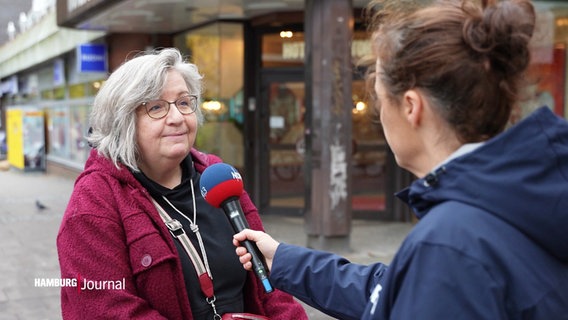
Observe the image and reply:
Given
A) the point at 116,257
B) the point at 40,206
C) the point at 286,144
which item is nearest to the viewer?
the point at 116,257

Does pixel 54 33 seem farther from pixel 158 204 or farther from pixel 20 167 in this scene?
pixel 158 204

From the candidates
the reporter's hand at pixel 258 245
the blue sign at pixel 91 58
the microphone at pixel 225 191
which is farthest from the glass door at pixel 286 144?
the reporter's hand at pixel 258 245

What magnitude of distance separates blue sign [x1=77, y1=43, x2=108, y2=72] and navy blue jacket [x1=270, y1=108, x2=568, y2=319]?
12733mm

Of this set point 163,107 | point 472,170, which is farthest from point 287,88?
point 472,170

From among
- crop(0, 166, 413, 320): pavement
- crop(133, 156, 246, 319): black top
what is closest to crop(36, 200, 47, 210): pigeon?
crop(0, 166, 413, 320): pavement

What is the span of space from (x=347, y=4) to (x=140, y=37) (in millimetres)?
6333

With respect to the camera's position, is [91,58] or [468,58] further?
[91,58]

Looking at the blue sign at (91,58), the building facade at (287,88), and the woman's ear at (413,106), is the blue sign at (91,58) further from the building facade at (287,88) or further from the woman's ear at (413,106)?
the woman's ear at (413,106)

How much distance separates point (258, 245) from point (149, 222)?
451 mm

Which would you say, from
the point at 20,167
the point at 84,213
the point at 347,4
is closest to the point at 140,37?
the point at 347,4

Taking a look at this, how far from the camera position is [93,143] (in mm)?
2264

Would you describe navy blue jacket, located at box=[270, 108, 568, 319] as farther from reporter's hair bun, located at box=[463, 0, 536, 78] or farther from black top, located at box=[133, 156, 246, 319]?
black top, located at box=[133, 156, 246, 319]

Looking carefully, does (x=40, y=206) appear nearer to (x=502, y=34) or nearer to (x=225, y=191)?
(x=225, y=191)

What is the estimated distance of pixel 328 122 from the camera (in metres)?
7.02
